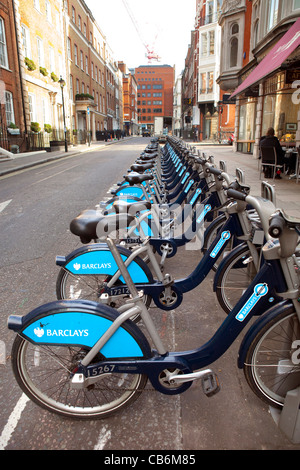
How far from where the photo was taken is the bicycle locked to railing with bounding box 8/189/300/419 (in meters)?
1.89

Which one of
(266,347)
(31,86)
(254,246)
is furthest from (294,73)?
(31,86)

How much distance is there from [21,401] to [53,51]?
32879mm

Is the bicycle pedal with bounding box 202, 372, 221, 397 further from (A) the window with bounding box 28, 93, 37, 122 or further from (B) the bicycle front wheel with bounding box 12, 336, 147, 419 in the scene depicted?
(A) the window with bounding box 28, 93, 37, 122

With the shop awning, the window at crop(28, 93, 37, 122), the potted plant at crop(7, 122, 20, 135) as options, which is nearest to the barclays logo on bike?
the shop awning

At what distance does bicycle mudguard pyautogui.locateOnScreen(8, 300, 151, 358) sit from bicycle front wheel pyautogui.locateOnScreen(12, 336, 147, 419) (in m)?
0.10

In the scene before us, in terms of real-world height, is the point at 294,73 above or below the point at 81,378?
above

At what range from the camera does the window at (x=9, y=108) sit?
2072cm

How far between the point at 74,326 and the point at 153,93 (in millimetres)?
164048

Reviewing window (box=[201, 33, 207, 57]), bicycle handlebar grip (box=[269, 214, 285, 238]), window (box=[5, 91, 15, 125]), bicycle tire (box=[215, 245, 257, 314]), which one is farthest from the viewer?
window (box=[201, 33, 207, 57])

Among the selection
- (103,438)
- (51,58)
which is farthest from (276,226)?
(51,58)

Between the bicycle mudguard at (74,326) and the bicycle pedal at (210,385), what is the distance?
45cm

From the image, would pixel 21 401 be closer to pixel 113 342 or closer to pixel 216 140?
pixel 113 342

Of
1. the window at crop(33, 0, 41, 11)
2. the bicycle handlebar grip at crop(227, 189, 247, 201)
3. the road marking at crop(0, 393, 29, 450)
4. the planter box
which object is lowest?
the road marking at crop(0, 393, 29, 450)
